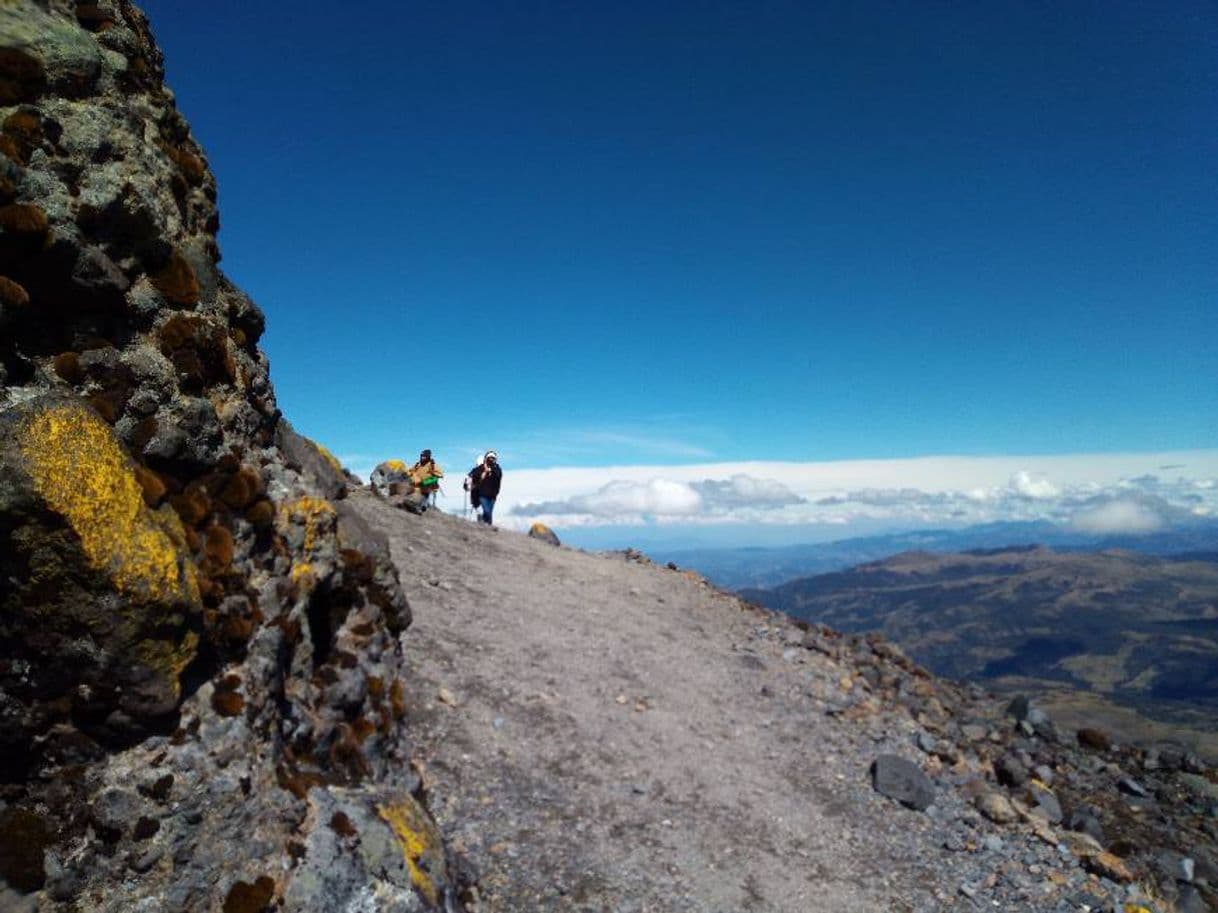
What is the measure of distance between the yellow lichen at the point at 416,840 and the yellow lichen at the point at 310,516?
426 centimetres

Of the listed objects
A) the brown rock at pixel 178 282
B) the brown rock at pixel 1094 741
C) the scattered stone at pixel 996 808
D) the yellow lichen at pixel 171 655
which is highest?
the brown rock at pixel 178 282

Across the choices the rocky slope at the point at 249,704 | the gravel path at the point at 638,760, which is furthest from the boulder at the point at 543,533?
the rocky slope at the point at 249,704

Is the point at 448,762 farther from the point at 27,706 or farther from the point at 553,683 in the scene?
the point at 27,706

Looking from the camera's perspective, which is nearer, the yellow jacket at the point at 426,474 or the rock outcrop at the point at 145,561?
the rock outcrop at the point at 145,561

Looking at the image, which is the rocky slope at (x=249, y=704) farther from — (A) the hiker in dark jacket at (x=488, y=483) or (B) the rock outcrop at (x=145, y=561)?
(A) the hiker in dark jacket at (x=488, y=483)

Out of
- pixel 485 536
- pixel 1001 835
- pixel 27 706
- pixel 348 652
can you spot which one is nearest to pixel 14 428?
pixel 27 706

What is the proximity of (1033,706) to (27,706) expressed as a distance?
38078mm

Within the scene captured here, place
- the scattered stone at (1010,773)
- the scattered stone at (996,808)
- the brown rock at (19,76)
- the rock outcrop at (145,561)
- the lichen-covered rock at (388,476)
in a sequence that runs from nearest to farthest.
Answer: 1. the rock outcrop at (145,561)
2. the brown rock at (19,76)
3. the scattered stone at (996,808)
4. the scattered stone at (1010,773)
5. the lichen-covered rock at (388,476)

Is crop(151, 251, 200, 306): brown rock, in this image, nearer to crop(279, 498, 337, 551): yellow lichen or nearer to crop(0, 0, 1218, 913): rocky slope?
crop(0, 0, 1218, 913): rocky slope

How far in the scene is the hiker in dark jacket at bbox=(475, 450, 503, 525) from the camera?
1489 inches

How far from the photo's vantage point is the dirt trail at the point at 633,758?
14664mm

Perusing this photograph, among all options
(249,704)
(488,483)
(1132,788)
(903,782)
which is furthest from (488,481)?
(1132,788)

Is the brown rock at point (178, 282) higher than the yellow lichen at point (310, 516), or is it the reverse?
the brown rock at point (178, 282)

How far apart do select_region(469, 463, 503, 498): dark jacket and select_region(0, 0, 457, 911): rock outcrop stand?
2591 cm
